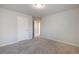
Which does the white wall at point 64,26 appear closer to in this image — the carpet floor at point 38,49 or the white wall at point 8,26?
the carpet floor at point 38,49

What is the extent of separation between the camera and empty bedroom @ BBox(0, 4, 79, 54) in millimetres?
3798

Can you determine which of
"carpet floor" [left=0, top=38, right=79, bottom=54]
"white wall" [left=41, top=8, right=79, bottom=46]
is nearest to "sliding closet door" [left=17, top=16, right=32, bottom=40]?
"white wall" [left=41, top=8, right=79, bottom=46]

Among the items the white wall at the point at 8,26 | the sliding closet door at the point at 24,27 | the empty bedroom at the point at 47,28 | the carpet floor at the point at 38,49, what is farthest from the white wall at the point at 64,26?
the white wall at the point at 8,26

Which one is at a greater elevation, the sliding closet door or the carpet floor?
the sliding closet door

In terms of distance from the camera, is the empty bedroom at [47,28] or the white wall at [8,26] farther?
the white wall at [8,26]

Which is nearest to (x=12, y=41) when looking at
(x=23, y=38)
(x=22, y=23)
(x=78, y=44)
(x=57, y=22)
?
(x=23, y=38)

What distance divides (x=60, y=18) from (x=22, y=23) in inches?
115

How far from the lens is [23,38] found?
6262mm

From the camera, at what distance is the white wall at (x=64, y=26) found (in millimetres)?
4408

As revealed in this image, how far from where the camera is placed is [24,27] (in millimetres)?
6332

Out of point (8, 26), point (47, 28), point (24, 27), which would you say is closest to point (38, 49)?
point (8, 26)

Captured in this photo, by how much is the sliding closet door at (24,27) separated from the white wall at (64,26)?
158 centimetres

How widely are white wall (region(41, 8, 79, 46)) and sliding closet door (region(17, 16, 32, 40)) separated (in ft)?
5.19

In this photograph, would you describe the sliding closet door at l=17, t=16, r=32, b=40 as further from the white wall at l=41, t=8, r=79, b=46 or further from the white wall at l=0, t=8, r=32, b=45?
the white wall at l=41, t=8, r=79, b=46
